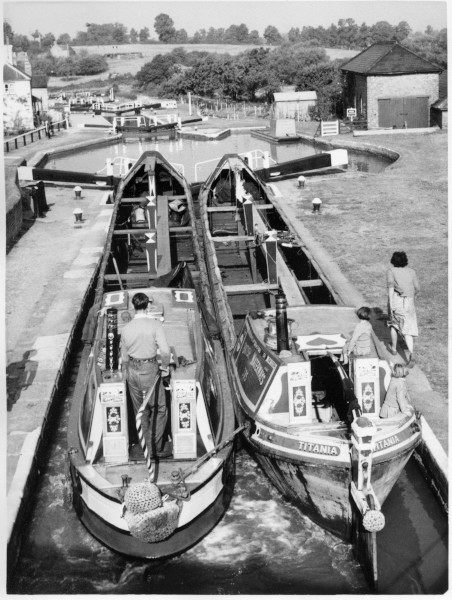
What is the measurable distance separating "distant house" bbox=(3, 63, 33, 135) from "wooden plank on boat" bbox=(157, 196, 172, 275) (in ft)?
108

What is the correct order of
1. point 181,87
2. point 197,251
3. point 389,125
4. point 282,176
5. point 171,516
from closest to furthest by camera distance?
point 171,516 < point 197,251 < point 282,176 < point 389,125 < point 181,87

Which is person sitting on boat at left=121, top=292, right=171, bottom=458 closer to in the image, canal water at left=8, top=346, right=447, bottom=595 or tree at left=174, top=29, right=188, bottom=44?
canal water at left=8, top=346, right=447, bottom=595

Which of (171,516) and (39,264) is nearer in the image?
(171,516)

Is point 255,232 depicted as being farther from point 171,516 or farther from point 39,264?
point 171,516

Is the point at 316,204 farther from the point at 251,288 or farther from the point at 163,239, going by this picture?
the point at 251,288

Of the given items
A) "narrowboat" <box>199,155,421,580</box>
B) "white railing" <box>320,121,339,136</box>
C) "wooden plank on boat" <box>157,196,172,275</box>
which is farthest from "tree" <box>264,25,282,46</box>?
"narrowboat" <box>199,155,421,580</box>

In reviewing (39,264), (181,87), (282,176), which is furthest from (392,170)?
(181,87)

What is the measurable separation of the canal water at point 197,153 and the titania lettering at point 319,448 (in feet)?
93.9

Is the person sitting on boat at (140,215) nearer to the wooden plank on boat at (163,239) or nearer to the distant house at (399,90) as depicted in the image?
the wooden plank on boat at (163,239)

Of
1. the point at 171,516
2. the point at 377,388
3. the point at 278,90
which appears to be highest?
the point at 278,90

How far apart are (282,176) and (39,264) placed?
48.6 feet

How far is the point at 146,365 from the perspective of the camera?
9188mm

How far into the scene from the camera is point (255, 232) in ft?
64.4

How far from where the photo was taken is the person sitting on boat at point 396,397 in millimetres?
9594
